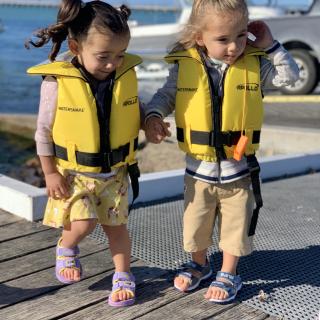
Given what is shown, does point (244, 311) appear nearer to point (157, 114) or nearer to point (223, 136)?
point (223, 136)

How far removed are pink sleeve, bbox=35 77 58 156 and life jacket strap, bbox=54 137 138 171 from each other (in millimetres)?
49

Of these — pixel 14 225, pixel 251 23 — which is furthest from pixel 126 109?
pixel 14 225

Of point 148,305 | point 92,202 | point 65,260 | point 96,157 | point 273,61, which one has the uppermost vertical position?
point 273,61

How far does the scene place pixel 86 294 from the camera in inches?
108

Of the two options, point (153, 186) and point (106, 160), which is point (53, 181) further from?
point (153, 186)

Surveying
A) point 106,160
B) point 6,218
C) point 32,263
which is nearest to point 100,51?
point 106,160

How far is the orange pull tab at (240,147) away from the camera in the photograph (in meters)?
2.64

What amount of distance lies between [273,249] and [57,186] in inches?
57.4

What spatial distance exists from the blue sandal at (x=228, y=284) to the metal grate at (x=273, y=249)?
0.05m

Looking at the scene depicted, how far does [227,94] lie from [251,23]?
1.25 ft

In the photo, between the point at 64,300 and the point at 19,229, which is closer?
the point at 64,300

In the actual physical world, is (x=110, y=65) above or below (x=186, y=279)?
above

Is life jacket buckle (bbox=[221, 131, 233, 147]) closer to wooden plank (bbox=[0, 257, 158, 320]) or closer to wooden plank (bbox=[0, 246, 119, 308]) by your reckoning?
wooden plank (bbox=[0, 257, 158, 320])

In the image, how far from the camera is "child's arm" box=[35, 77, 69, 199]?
2.57 meters
